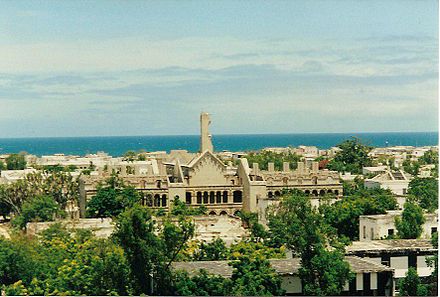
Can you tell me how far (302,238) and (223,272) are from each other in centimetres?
100

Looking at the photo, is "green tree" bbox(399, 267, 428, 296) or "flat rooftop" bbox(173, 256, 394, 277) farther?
"green tree" bbox(399, 267, 428, 296)

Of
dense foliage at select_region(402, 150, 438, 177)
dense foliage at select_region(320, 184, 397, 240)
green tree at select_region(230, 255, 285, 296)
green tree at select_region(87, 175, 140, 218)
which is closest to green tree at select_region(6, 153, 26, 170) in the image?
dense foliage at select_region(402, 150, 438, 177)

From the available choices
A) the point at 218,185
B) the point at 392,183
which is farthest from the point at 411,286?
the point at 392,183

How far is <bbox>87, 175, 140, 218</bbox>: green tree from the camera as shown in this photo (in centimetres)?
1941

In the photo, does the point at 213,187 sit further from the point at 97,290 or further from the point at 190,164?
the point at 97,290

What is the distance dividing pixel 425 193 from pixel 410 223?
4887mm

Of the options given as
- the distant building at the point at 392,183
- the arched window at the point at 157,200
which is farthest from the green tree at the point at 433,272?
the distant building at the point at 392,183

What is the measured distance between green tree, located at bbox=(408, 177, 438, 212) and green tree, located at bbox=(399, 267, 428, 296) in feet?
18.4

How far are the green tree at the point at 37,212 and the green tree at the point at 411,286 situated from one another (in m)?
8.90

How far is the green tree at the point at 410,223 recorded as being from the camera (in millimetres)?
14320

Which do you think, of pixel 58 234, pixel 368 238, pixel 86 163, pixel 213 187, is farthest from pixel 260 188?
pixel 86 163

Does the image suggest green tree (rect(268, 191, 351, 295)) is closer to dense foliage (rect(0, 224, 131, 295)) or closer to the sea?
dense foliage (rect(0, 224, 131, 295))

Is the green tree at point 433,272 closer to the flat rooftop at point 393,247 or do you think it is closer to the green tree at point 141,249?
the flat rooftop at point 393,247

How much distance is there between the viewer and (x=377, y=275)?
1017cm
